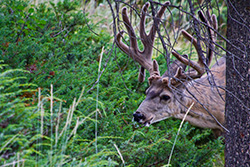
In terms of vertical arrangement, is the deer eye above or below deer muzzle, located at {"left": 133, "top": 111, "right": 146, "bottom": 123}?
above

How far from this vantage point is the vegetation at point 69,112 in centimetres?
240

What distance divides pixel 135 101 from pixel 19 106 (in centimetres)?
295

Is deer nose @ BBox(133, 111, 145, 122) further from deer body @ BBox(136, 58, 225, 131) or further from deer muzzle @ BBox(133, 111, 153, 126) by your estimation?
deer body @ BBox(136, 58, 225, 131)

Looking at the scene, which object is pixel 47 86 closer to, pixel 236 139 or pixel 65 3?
pixel 236 139

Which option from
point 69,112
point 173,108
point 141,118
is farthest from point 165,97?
point 69,112

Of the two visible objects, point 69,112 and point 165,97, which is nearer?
point 69,112

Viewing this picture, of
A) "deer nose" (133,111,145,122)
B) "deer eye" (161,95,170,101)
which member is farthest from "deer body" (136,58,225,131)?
"deer nose" (133,111,145,122)

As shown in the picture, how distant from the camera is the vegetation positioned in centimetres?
240

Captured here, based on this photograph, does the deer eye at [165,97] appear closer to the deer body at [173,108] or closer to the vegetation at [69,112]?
the deer body at [173,108]

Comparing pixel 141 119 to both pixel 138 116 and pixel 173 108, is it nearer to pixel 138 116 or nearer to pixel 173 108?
pixel 138 116

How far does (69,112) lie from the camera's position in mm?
2338

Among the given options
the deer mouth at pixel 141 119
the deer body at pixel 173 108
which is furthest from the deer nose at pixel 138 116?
the deer body at pixel 173 108

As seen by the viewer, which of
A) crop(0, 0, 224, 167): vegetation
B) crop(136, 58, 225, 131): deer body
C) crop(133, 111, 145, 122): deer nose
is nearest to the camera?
crop(0, 0, 224, 167): vegetation

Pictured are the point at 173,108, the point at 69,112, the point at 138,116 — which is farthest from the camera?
the point at 173,108
